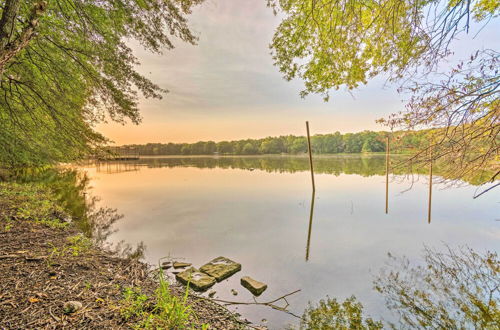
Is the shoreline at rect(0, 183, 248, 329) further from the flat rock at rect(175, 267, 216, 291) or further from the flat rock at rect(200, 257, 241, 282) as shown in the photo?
the flat rock at rect(200, 257, 241, 282)

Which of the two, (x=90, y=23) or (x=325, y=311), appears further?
(x=90, y=23)

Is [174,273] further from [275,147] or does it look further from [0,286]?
[275,147]

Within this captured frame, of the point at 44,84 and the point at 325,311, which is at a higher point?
the point at 44,84

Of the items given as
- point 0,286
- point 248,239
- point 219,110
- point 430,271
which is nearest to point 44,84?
point 0,286

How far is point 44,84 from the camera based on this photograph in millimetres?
4223

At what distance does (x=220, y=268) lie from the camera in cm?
363

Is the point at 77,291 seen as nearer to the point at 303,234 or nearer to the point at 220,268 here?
the point at 220,268

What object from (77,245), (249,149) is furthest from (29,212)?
(249,149)

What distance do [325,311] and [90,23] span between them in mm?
5845

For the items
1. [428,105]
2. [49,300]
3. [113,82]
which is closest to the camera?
[49,300]

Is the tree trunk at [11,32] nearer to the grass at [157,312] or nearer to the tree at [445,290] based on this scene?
the grass at [157,312]

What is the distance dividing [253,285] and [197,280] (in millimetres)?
872

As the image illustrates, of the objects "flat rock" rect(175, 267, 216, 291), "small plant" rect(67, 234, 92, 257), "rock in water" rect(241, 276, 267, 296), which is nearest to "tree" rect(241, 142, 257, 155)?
"small plant" rect(67, 234, 92, 257)

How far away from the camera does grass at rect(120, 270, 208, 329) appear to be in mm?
1838
